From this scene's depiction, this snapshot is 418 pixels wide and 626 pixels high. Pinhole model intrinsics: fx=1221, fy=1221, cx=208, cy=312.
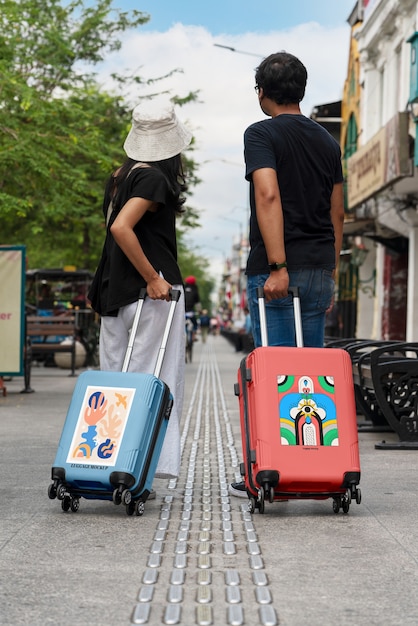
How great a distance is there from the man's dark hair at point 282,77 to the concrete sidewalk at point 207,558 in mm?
1971

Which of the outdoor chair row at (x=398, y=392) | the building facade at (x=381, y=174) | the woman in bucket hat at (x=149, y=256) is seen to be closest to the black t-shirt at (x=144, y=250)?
the woman in bucket hat at (x=149, y=256)

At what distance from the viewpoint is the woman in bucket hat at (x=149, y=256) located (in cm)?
588

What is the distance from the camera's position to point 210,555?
183 inches

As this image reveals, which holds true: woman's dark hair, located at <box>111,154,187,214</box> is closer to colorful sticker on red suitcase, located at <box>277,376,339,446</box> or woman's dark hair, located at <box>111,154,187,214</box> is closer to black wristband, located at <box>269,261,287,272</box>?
black wristband, located at <box>269,261,287,272</box>

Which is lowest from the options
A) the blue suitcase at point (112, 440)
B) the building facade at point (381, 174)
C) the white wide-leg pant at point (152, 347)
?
the blue suitcase at point (112, 440)

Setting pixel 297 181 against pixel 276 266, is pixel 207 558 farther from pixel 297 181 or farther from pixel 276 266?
pixel 297 181

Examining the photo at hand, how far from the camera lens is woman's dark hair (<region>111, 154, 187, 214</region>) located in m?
5.96

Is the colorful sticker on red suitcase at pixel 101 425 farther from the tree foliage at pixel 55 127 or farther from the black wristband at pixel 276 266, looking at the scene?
the tree foliage at pixel 55 127

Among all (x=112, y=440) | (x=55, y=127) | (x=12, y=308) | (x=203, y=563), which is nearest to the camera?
(x=203, y=563)

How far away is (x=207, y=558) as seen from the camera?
459cm

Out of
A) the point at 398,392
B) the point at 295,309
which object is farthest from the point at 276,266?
the point at 398,392

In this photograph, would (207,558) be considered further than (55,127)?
No

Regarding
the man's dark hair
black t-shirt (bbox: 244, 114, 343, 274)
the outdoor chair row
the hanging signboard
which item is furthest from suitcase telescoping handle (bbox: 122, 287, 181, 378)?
the hanging signboard

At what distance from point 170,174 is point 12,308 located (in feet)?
25.4
